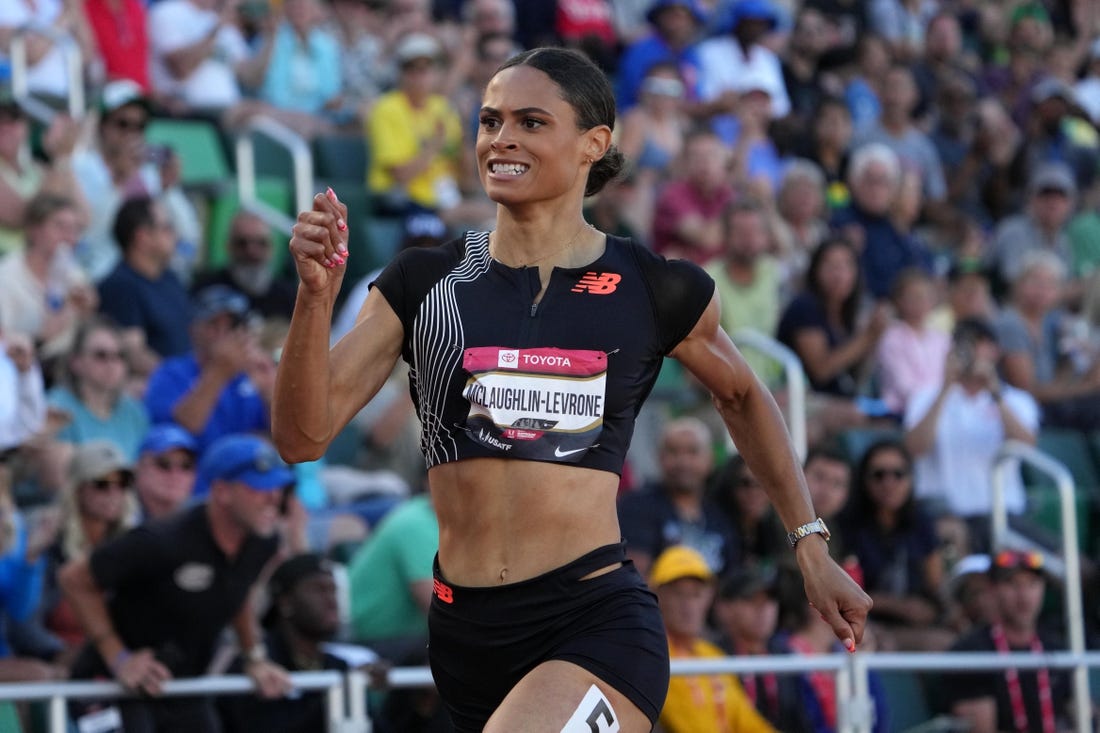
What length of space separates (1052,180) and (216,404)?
7432 mm

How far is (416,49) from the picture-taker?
12.3m

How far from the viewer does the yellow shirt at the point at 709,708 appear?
766 cm

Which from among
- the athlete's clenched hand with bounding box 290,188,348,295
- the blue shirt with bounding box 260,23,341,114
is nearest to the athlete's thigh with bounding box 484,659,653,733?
the athlete's clenched hand with bounding box 290,188,348,295

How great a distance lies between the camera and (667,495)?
9.12 meters

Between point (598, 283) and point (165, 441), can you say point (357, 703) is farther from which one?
point (598, 283)

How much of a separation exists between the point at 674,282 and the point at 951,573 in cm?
573

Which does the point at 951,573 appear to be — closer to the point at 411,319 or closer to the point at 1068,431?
the point at 1068,431

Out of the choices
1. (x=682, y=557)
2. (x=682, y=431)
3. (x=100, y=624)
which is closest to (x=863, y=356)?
(x=682, y=431)

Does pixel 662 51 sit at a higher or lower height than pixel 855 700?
higher

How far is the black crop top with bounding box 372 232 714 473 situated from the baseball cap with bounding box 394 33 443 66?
7.87 m

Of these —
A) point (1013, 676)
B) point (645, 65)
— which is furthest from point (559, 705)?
point (645, 65)

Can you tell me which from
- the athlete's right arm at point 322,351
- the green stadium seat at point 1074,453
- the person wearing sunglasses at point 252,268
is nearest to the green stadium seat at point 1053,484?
the green stadium seat at point 1074,453

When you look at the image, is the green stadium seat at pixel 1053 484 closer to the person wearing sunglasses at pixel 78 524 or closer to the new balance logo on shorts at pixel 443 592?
the person wearing sunglasses at pixel 78 524

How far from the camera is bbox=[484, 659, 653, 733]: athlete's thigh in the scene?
13.5 feet
